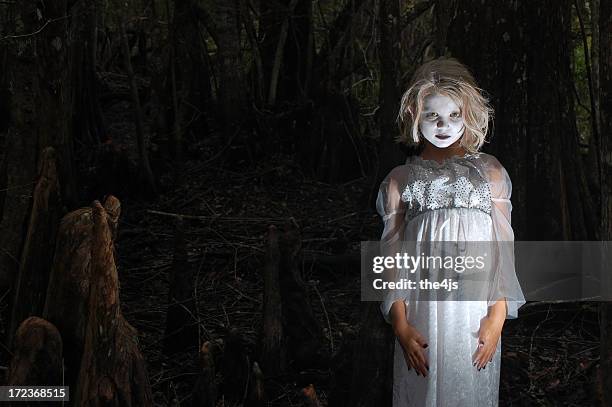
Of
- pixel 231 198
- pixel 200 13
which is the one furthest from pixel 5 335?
pixel 200 13

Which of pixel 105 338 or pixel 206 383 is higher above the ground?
pixel 105 338

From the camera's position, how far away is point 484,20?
4086mm

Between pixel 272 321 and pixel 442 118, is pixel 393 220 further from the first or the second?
pixel 272 321

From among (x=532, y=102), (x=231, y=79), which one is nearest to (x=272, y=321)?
(x=532, y=102)

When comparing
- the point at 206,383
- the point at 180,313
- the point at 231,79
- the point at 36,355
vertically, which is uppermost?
the point at 231,79

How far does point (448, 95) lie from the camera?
2.67 meters

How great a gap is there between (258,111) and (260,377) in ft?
20.4

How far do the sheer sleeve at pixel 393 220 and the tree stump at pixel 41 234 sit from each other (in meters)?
2.01

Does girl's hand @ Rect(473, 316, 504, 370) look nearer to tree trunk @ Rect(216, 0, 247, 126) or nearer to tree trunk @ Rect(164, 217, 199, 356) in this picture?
tree trunk @ Rect(164, 217, 199, 356)

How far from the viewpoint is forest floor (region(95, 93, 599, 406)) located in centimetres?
439

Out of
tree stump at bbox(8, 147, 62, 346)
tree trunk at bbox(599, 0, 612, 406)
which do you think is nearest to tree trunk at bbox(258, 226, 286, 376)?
tree stump at bbox(8, 147, 62, 346)

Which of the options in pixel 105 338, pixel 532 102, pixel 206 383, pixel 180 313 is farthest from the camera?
pixel 180 313

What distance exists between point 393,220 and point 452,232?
196mm

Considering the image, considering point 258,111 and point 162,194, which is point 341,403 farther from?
point 258,111
